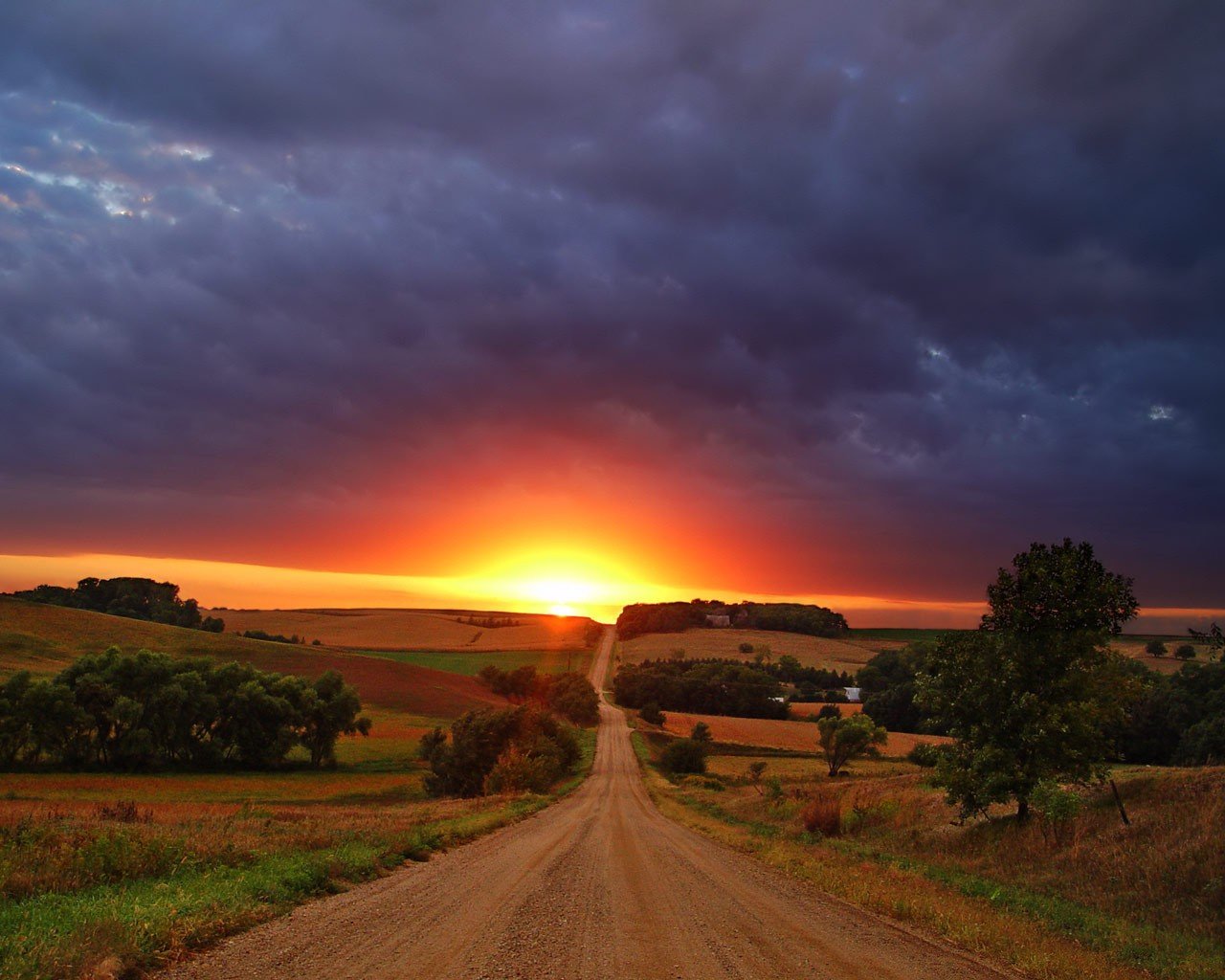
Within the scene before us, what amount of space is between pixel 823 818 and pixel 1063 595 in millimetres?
14170

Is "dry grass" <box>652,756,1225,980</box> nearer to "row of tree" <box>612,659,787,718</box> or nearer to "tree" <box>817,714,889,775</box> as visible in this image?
"tree" <box>817,714,889,775</box>

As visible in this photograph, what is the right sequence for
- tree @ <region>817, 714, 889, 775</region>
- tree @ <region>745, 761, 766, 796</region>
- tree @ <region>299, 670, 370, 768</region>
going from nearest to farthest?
tree @ <region>745, 761, 766, 796</region>
tree @ <region>817, 714, 889, 775</region>
tree @ <region>299, 670, 370, 768</region>

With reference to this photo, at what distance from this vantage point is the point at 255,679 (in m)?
78.8

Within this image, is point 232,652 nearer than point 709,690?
Yes

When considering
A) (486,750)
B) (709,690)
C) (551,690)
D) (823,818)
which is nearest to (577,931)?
(823,818)

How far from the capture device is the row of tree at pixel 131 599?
17562cm

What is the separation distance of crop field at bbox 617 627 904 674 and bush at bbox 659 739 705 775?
85.5 meters

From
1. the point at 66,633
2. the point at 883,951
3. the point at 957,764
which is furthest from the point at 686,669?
the point at 883,951

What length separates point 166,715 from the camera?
7256cm

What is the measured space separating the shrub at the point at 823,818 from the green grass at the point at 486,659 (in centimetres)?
11226

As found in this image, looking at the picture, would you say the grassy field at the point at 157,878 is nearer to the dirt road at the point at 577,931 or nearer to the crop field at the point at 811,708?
the dirt road at the point at 577,931

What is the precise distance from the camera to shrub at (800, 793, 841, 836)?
3111 centimetres

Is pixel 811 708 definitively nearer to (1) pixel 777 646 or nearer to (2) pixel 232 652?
(1) pixel 777 646

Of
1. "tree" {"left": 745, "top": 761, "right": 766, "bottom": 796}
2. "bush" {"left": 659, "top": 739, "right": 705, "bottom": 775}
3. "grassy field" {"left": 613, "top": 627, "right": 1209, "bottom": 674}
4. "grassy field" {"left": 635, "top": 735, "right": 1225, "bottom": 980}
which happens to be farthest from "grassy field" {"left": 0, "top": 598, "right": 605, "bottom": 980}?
"grassy field" {"left": 613, "top": 627, "right": 1209, "bottom": 674}
